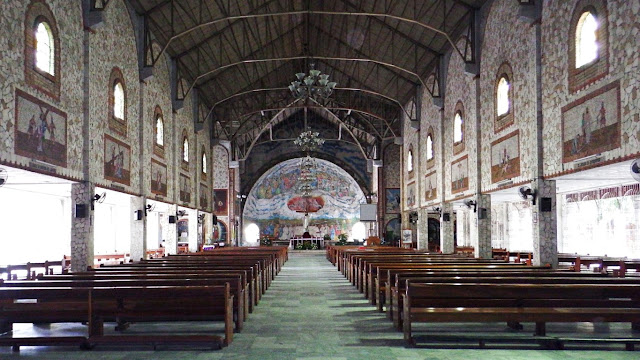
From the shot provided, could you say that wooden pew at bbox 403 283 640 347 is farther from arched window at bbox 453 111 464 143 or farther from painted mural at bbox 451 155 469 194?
arched window at bbox 453 111 464 143

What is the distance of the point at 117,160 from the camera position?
19125 mm

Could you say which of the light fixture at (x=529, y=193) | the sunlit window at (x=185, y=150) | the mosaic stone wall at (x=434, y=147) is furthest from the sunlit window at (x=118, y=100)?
the mosaic stone wall at (x=434, y=147)

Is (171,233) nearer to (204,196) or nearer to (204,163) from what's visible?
(204,196)

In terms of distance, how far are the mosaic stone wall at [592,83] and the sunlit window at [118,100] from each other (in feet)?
44.7

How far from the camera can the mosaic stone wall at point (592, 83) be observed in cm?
1180

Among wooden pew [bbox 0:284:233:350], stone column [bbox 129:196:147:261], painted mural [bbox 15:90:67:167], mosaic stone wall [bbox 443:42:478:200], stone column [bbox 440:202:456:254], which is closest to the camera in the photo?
wooden pew [bbox 0:284:233:350]

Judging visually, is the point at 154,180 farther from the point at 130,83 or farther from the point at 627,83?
the point at 627,83

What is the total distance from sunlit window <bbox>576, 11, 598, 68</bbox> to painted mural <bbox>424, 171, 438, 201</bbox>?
1502 cm

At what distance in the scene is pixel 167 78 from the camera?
26.2 m

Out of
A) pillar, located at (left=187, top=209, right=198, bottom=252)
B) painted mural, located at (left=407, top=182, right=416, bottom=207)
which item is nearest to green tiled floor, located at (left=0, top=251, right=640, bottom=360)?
pillar, located at (left=187, top=209, right=198, bottom=252)

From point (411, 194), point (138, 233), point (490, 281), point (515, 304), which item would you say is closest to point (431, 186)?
point (411, 194)

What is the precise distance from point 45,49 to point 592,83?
13.5 meters

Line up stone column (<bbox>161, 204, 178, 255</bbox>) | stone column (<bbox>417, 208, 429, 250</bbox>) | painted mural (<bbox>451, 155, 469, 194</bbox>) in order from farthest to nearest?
→ stone column (<bbox>417, 208, 429, 250</bbox>), stone column (<bbox>161, 204, 178, 255</bbox>), painted mural (<bbox>451, 155, 469, 194</bbox>)

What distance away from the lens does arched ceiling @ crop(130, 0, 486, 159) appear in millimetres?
22594
